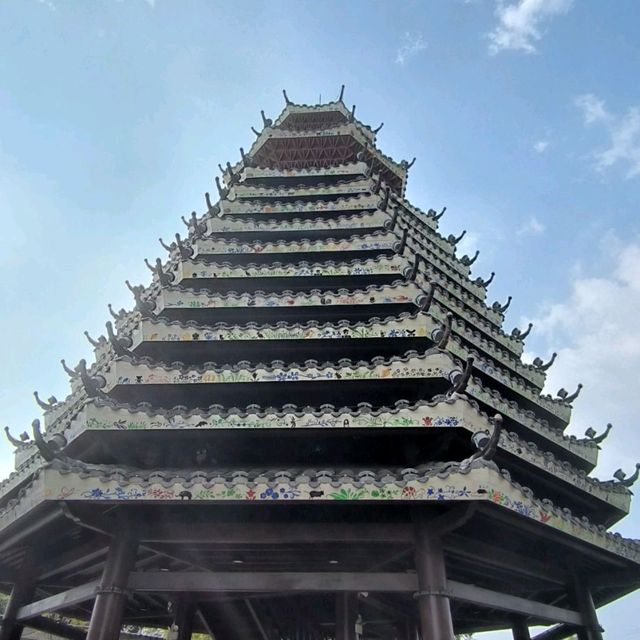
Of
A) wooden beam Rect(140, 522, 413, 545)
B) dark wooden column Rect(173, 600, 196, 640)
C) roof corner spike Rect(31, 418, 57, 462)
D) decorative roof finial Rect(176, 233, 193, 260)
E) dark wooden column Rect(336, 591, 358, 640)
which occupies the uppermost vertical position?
decorative roof finial Rect(176, 233, 193, 260)

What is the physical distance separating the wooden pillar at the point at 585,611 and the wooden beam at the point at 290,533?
4333 millimetres

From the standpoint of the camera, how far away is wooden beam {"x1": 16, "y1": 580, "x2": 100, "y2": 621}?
8.50 metres

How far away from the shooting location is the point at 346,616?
359 inches

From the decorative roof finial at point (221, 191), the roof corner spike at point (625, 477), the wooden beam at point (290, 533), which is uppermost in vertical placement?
the decorative roof finial at point (221, 191)

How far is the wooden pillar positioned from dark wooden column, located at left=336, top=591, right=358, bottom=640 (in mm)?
4295

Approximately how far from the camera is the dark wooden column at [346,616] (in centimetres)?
902

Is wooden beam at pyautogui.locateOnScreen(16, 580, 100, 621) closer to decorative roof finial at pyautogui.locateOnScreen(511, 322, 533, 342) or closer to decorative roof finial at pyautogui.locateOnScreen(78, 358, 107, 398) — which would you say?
decorative roof finial at pyautogui.locateOnScreen(78, 358, 107, 398)

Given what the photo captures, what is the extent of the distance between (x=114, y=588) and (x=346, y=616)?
12.4 ft

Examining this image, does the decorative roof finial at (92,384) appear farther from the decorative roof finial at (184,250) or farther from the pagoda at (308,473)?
the decorative roof finial at (184,250)

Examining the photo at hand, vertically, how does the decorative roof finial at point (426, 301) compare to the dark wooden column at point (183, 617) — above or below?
above


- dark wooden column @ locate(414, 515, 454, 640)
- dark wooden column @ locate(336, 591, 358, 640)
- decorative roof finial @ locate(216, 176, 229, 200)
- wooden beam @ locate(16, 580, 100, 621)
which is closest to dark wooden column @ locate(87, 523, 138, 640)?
wooden beam @ locate(16, 580, 100, 621)

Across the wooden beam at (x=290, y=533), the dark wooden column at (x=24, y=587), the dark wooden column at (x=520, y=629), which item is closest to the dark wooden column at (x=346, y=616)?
the wooden beam at (x=290, y=533)

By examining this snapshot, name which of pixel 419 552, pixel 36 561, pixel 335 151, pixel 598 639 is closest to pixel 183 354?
pixel 36 561

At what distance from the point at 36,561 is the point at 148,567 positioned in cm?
211
